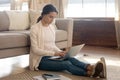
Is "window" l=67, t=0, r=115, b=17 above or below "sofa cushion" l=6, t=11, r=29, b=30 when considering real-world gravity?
above

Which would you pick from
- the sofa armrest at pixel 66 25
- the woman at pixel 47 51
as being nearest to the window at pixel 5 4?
the sofa armrest at pixel 66 25

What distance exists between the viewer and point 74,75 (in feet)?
7.58

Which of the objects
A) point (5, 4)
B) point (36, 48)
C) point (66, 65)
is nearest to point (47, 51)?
point (36, 48)

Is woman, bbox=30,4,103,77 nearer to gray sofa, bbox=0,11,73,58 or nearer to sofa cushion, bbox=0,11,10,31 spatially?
gray sofa, bbox=0,11,73,58

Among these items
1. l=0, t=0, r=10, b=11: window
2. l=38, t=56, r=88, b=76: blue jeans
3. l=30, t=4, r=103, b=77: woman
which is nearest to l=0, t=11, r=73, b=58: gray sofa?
l=30, t=4, r=103, b=77: woman

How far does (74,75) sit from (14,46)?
0.89 meters

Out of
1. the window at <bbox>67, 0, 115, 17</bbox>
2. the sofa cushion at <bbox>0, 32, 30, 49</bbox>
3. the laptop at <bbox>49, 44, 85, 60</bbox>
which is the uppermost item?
the window at <bbox>67, 0, 115, 17</bbox>

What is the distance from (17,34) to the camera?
2762mm

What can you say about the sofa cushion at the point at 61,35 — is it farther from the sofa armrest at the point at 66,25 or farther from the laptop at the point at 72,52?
the laptop at the point at 72,52

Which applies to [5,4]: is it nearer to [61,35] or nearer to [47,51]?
[61,35]

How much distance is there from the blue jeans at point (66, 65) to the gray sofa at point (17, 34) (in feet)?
1.44

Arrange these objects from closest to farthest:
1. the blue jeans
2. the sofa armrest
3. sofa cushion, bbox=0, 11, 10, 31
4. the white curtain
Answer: the blue jeans → sofa cushion, bbox=0, 11, 10, 31 → the sofa armrest → the white curtain

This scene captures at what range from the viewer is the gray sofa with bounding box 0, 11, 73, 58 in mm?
2598

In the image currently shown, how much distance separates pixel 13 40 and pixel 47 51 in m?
0.53
